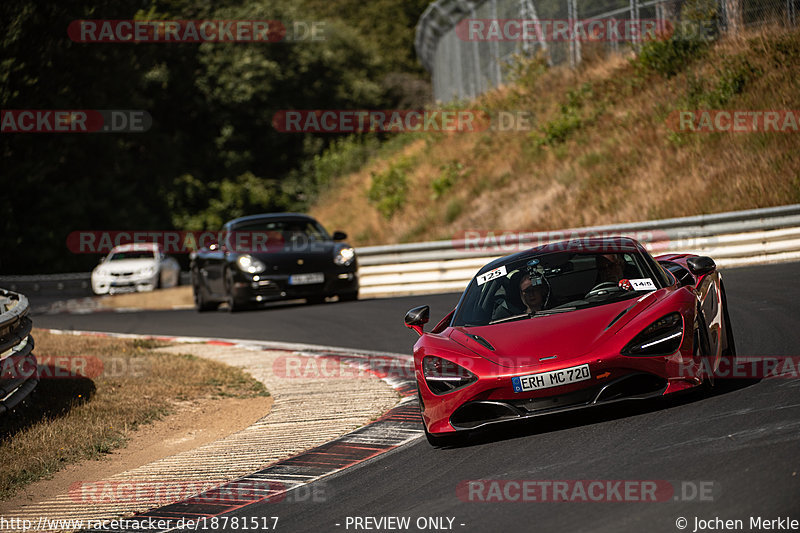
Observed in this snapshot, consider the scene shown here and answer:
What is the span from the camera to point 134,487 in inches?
269

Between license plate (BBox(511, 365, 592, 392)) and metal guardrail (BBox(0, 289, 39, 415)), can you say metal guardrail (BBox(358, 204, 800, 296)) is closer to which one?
metal guardrail (BBox(0, 289, 39, 415))

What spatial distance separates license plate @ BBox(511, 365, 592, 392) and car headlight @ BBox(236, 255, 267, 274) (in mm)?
11305

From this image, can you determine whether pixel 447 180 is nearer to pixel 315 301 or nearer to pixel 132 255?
pixel 315 301

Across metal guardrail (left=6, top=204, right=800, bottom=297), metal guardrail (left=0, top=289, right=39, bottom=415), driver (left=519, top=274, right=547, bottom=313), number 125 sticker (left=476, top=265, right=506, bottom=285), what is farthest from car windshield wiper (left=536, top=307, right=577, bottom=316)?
metal guardrail (left=6, top=204, right=800, bottom=297)

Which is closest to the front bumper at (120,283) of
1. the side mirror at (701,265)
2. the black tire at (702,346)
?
the side mirror at (701,265)

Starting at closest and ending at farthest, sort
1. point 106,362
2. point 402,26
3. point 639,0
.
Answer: point 106,362
point 639,0
point 402,26

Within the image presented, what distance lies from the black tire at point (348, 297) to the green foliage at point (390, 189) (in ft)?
33.1

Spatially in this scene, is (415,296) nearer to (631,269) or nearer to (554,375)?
(631,269)

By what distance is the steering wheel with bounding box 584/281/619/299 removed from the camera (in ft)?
23.2

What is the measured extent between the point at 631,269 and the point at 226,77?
4226cm

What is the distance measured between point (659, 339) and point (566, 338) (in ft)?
1.83

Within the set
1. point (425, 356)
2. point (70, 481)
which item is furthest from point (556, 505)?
point (70, 481)
